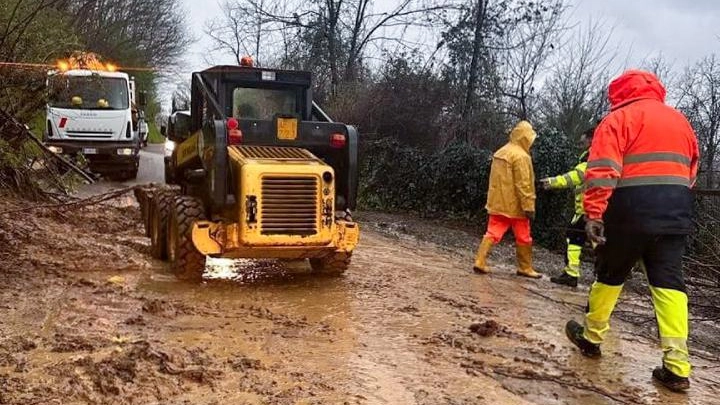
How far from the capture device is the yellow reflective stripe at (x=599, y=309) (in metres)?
4.53

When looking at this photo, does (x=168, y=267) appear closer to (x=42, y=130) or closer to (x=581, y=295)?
(x=581, y=295)

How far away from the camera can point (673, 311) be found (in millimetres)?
4152

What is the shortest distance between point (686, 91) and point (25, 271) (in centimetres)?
1935

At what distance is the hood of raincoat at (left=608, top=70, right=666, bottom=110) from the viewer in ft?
14.6

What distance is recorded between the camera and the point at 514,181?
7.70 meters

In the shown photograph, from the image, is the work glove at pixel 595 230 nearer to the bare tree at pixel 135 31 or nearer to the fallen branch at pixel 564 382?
the fallen branch at pixel 564 382

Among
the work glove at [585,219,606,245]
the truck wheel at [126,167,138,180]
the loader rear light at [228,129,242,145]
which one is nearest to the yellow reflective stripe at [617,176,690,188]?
the work glove at [585,219,606,245]

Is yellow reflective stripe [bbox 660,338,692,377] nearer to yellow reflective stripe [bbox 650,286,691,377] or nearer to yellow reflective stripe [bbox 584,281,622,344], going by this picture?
yellow reflective stripe [bbox 650,286,691,377]

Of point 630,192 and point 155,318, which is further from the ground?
point 630,192

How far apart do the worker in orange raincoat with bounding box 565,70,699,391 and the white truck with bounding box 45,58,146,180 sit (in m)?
12.1

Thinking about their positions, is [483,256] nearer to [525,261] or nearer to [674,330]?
[525,261]

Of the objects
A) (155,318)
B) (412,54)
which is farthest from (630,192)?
(412,54)

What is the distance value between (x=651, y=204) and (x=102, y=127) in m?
12.8

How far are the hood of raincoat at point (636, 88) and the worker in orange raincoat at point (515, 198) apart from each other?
3.11 metres
